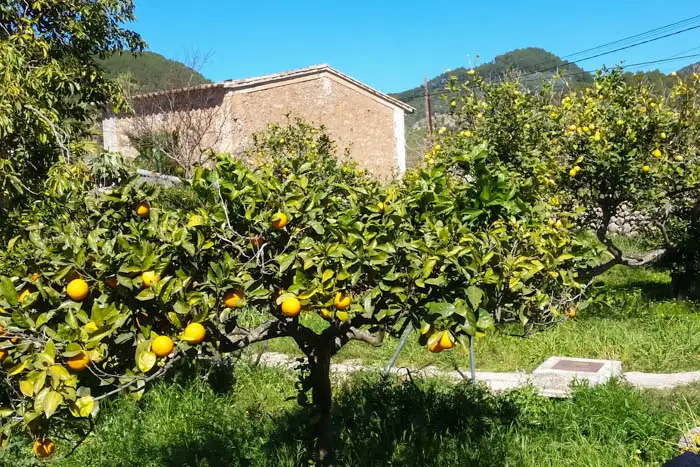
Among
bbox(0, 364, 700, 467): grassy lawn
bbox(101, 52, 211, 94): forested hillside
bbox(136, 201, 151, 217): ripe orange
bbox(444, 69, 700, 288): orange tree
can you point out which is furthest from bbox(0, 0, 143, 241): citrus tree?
bbox(444, 69, 700, 288): orange tree

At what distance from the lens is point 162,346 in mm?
1622

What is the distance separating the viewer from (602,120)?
5.76 m

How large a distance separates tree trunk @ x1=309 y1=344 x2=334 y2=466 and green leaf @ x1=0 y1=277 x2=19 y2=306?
4.28 ft

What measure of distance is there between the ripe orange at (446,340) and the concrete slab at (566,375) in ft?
10.0

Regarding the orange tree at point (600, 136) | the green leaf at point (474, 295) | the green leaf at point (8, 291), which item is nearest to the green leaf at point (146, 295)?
the green leaf at point (8, 291)

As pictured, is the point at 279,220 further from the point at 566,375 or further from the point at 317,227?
the point at 566,375

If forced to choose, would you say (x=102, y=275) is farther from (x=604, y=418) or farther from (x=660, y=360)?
(x=660, y=360)

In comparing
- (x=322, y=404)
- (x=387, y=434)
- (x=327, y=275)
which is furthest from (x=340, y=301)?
(x=387, y=434)

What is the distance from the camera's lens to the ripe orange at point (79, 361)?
1.55m

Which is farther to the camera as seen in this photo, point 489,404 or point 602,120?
point 602,120

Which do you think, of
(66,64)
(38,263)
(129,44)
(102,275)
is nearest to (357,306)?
(102,275)

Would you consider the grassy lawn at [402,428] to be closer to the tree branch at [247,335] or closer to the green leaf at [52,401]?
the tree branch at [247,335]

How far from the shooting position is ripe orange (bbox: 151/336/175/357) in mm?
1623

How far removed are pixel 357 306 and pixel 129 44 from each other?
3.76 metres
